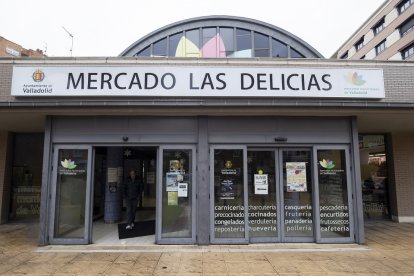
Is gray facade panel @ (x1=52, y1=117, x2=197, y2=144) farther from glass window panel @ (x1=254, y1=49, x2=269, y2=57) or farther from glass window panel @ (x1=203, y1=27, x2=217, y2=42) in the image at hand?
glass window panel @ (x1=203, y1=27, x2=217, y2=42)

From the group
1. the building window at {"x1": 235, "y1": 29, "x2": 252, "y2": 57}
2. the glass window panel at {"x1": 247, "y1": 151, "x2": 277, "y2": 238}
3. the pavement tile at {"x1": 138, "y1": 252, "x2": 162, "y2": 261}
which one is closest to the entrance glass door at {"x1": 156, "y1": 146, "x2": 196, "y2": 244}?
the pavement tile at {"x1": 138, "y1": 252, "x2": 162, "y2": 261}

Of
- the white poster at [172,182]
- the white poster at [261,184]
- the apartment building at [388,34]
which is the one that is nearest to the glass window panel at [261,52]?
the white poster at [261,184]

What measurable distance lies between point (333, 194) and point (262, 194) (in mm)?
1707

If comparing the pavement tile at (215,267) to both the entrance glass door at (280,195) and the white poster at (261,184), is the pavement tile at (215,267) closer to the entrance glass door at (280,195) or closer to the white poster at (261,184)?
the entrance glass door at (280,195)

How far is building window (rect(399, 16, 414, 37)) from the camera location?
29.9 metres

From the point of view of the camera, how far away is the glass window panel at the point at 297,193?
7283 millimetres

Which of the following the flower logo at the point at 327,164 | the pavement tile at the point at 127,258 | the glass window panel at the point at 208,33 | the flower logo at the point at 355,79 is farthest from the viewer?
the glass window panel at the point at 208,33

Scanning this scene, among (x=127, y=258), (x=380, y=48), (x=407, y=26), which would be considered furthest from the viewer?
(x=380, y=48)

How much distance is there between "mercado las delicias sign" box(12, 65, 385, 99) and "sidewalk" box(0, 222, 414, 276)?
130 inches

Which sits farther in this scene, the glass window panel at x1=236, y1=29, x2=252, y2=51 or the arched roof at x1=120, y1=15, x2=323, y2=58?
the glass window panel at x1=236, y1=29, x2=252, y2=51

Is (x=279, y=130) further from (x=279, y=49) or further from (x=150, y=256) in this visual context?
(x=279, y=49)

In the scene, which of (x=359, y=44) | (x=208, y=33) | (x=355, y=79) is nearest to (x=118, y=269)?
(x=355, y=79)

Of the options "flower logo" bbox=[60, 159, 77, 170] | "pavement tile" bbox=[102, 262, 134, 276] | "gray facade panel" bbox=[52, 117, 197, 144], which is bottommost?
"pavement tile" bbox=[102, 262, 134, 276]

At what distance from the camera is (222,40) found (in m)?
19.8
